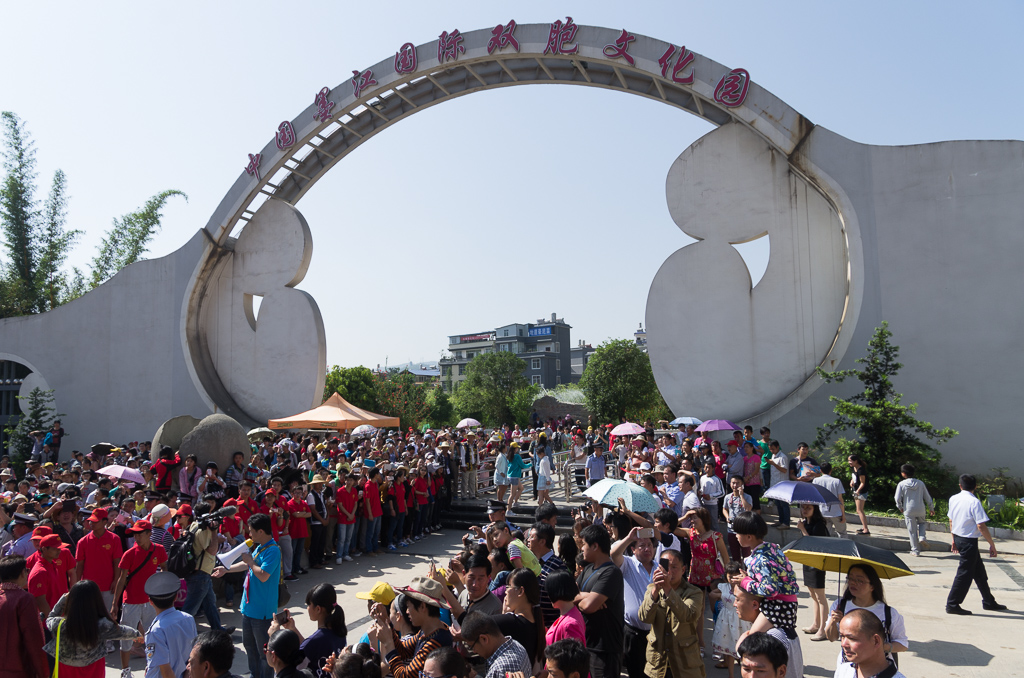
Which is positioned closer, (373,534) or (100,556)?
(100,556)

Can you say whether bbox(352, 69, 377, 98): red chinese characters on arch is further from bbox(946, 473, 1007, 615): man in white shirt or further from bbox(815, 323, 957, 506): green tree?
bbox(946, 473, 1007, 615): man in white shirt

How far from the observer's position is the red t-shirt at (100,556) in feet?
21.8

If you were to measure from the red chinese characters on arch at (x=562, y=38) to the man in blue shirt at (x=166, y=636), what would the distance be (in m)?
17.8

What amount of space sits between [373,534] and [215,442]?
4263 millimetres

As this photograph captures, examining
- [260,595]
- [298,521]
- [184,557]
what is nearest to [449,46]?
[298,521]

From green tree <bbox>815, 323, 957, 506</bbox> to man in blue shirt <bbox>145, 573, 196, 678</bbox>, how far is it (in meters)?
13.0

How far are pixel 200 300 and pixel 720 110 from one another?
19.6 metres

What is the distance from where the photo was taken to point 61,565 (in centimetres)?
606

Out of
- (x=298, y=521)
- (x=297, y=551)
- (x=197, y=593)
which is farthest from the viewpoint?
(x=297, y=551)

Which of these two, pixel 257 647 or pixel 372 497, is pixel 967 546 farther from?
pixel 372 497

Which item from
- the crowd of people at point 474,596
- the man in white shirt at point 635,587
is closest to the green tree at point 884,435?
the crowd of people at point 474,596

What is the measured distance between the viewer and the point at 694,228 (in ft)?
61.8

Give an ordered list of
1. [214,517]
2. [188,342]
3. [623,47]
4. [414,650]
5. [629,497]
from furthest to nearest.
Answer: [188,342], [623,47], [214,517], [629,497], [414,650]

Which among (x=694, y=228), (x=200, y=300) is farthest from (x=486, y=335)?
(x=694, y=228)
